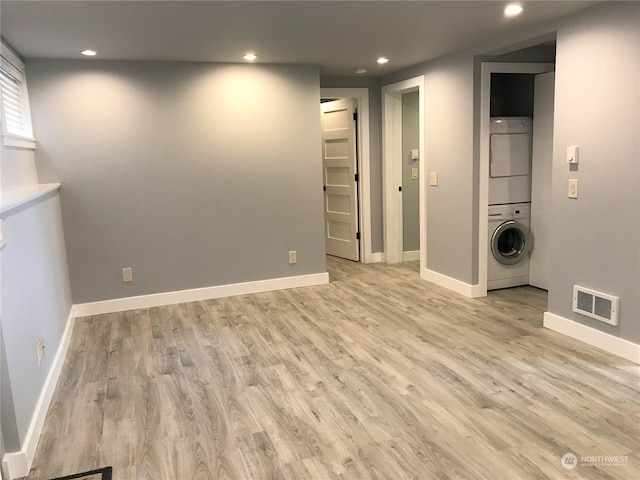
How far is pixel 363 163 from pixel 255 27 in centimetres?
296

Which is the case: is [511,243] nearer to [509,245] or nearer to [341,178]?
[509,245]

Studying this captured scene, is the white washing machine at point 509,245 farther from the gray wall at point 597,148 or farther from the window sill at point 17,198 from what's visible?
the window sill at point 17,198

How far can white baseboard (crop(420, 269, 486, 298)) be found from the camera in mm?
4730

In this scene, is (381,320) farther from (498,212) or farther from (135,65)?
(135,65)

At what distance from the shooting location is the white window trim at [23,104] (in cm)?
330

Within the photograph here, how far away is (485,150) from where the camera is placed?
180 inches

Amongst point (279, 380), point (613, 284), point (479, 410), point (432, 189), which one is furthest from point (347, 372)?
point (432, 189)

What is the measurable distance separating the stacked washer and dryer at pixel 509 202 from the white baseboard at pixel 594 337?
1108 millimetres

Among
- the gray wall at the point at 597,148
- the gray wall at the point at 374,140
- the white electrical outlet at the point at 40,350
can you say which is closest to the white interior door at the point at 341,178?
the gray wall at the point at 374,140

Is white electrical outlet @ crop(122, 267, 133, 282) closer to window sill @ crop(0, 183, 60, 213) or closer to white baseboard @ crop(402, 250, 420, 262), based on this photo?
window sill @ crop(0, 183, 60, 213)

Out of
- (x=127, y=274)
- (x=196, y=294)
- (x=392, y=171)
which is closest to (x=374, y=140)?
(x=392, y=171)

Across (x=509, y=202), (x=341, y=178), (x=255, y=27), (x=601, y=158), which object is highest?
(x=255, y=27)

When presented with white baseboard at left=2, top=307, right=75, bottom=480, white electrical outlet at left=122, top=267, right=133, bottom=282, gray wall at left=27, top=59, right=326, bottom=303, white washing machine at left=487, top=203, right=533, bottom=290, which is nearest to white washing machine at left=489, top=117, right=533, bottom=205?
white washing machine at left=487, top=203, right=533, bottom=290

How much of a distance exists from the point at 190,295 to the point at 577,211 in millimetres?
3488
